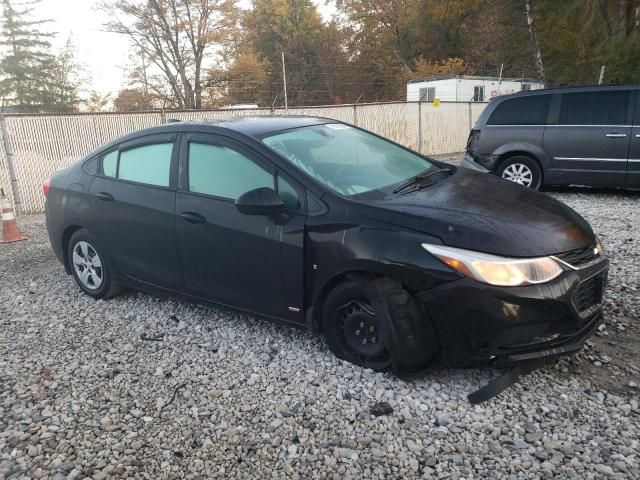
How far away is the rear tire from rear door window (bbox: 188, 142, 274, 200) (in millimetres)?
1315

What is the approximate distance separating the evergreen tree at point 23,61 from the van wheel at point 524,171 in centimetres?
3844

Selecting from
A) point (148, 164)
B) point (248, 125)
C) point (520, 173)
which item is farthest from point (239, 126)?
point (520, 173)

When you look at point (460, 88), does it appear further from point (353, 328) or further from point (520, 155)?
point (353, 328)

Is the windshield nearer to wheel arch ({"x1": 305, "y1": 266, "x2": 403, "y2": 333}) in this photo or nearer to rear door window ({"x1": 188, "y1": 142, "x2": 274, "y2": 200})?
rear door window ({"x1": 188, "y1": 142, "x2": 274, "y2": 200})

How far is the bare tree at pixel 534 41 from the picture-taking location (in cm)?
2586

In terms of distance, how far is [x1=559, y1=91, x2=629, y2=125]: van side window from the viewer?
765 centimetres

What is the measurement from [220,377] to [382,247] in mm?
1372

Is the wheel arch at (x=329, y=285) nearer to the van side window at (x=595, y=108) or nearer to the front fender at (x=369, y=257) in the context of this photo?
the front fender at (x=369, y=257)

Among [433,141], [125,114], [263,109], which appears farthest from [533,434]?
[433,141]

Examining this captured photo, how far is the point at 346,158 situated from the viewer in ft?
12.4

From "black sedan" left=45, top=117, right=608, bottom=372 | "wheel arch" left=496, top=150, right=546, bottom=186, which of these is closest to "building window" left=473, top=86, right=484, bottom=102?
"wheel arch" left=496, top=150, right=546, bottom=186

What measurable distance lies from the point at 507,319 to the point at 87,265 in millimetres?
3760

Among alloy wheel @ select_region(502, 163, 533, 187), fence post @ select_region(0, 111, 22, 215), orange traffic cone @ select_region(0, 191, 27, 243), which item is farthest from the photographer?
fence post @ select_region(0, 111, 22, 215)

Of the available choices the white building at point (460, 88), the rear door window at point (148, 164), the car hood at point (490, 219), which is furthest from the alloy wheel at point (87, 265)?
the white building at point (460, 88)
